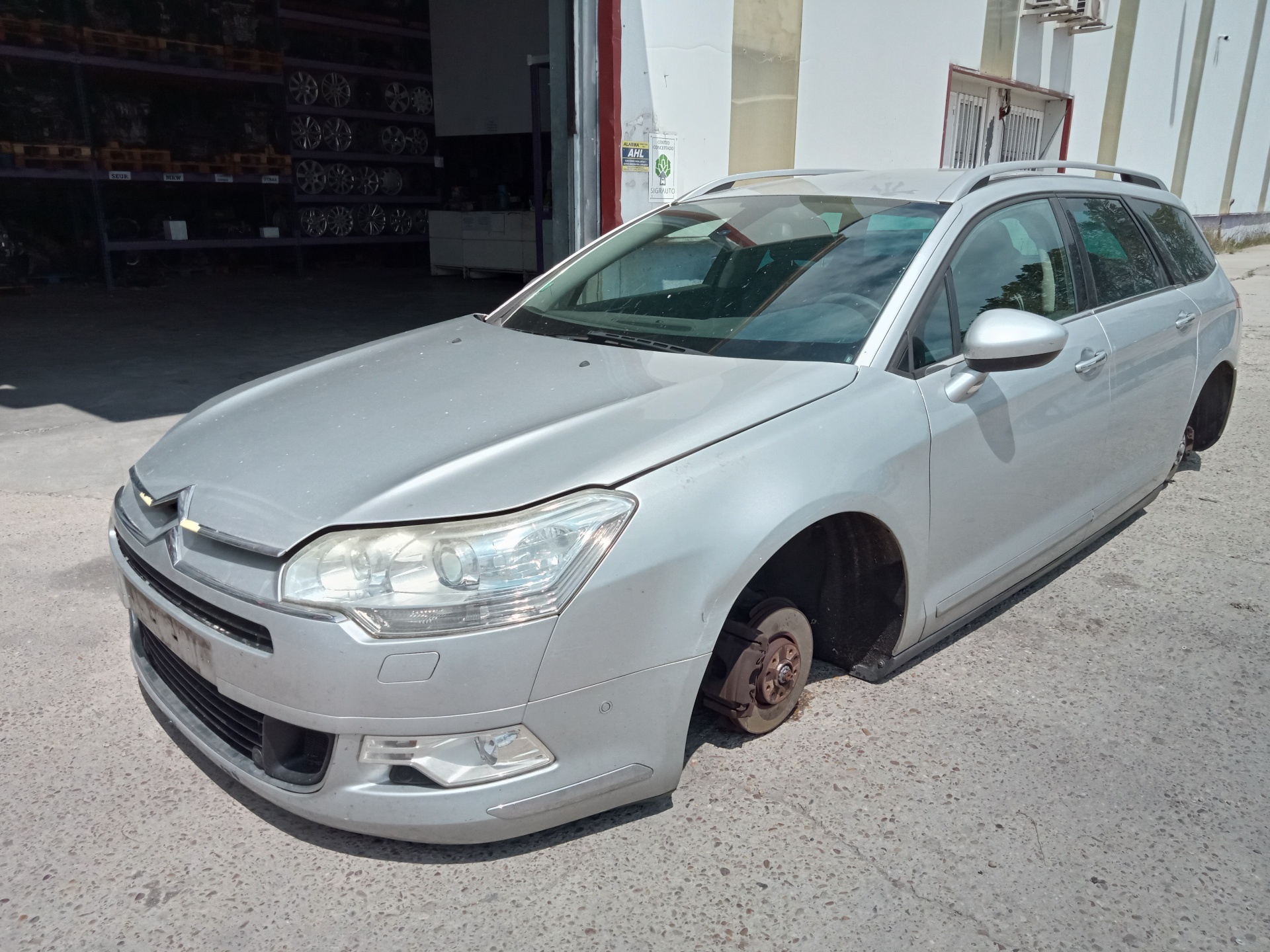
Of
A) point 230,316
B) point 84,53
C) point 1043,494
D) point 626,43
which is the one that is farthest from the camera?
point 84,53

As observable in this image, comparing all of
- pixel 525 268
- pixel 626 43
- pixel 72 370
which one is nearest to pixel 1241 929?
pixel 626 43

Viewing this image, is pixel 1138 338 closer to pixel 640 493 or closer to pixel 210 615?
pixel 640 493

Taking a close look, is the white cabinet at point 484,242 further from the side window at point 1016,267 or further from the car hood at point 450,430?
the car hood at point 450,430

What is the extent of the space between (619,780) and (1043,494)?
1.84 metres

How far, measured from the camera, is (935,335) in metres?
2.80

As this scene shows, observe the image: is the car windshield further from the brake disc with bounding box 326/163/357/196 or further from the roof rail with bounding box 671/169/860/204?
the brake disc with bounding box 326/163/357/196

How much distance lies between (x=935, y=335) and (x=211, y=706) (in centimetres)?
220

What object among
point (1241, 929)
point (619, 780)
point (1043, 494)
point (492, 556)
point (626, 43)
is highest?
point (626, 43)

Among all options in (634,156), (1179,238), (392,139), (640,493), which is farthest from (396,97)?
(640,493)

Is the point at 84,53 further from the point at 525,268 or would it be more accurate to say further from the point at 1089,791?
the point at 1089,791

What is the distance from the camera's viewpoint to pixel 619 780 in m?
2.13

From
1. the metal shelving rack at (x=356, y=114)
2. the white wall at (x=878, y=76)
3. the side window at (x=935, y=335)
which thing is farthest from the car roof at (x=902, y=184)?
the metal shelving rack at (x=356, y=114)

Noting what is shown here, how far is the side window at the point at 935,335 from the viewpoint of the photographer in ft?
8.97

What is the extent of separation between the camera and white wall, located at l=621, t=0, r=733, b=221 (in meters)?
6.48
